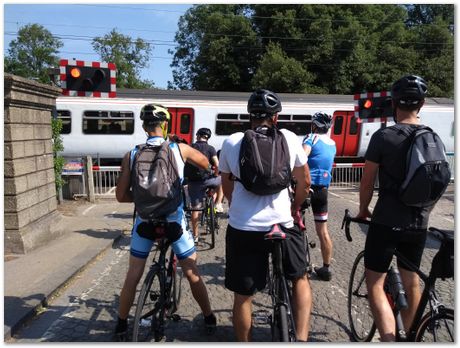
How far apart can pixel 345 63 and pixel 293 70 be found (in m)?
3.95

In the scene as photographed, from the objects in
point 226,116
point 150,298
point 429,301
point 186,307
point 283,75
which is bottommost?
point 186,307

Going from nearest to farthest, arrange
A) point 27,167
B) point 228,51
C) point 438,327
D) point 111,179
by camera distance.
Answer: point 438,327 → point 27,167 → point 111,179 → point 228,51

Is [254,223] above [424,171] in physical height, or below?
below

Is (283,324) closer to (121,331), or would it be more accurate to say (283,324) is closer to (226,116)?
(121,331)

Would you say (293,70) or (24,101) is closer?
(24,101)

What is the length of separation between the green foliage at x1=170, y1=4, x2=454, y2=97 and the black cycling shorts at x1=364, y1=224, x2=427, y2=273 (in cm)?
2355

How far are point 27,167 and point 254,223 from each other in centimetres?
452

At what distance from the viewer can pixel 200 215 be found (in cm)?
716

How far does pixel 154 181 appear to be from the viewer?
3.03 metres

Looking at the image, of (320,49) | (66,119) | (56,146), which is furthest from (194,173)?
(320,49)

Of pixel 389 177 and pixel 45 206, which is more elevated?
pixel 389 177

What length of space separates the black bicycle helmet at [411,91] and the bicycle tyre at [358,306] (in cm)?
139

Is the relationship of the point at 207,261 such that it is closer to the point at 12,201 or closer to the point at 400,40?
the point at 12,201

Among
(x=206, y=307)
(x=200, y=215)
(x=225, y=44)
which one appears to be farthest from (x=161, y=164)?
(x=225, y=44)
